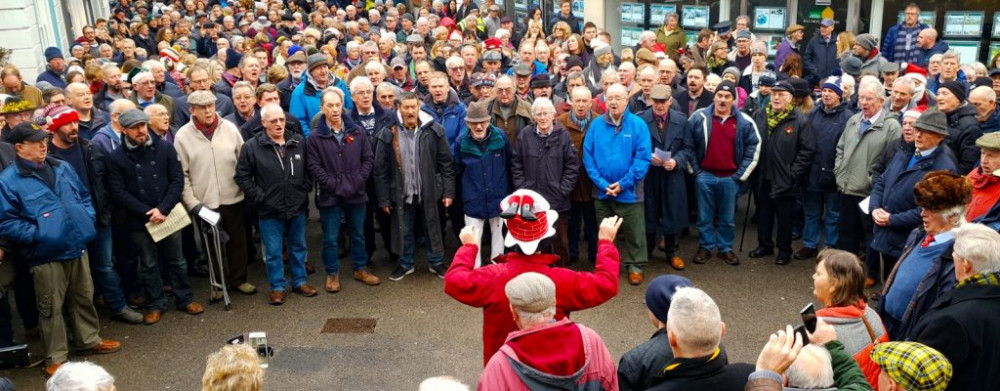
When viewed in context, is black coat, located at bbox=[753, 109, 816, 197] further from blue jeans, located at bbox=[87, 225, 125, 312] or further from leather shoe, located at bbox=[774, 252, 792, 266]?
blue jeans, located at bbox=[87, 225, 125, 312]

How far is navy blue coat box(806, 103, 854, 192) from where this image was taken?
8.05 meters

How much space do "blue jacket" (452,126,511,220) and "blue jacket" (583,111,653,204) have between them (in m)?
0.78

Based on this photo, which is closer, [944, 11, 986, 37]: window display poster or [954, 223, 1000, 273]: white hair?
[954, 223, 1000, 273]: white hair

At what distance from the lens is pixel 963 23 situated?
13.4 metres

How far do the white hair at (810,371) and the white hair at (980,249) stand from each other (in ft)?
4.31

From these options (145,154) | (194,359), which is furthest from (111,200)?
(194,359)

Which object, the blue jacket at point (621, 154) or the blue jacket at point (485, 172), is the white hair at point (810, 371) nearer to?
the blue jacket at point (621, 154)

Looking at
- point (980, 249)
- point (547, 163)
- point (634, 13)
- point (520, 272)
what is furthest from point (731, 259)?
point (634, 13)

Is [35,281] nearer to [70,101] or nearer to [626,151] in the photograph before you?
[70,101]

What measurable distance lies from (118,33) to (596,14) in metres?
10.2

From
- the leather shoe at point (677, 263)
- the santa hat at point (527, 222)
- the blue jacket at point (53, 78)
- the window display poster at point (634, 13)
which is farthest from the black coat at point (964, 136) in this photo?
the blue jacket at point (53, 78)

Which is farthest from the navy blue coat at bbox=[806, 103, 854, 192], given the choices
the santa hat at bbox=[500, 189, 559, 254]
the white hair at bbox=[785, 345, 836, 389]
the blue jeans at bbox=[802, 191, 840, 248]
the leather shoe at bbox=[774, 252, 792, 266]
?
the white hair at bbox=[785, 345, 836, 389]

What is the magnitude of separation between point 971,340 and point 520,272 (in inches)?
82.1

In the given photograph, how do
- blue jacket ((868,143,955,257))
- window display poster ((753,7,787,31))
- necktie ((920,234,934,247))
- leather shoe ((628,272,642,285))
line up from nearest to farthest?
necktie ((920,234,934,247)) < blue jacket ((868,143,955,257)) < leather shoe ((628,272,642,285)) < window display poster ((753,7,787,31))
